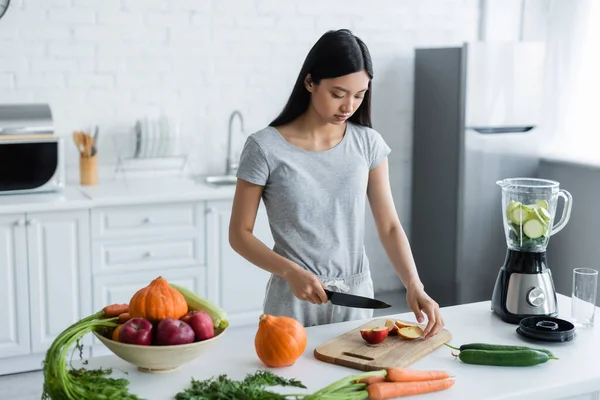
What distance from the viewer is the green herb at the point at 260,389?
148cm

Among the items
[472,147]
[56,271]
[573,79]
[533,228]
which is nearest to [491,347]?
[533,228]

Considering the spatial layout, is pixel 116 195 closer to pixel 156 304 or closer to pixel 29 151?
pixel 29 151

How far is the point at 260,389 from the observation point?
1527 millimetres

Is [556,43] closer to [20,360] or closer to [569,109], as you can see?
[569,109]

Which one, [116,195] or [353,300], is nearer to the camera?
[353,300]

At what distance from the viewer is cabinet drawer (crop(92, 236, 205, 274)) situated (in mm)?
3631

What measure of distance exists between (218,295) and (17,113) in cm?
128

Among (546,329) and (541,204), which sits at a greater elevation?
(541,204)

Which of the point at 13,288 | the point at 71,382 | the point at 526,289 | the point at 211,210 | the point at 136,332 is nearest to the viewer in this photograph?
the point at 71,382

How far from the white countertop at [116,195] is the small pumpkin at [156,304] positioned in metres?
1.95

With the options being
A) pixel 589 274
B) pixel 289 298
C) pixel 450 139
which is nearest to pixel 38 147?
pixel 289 298

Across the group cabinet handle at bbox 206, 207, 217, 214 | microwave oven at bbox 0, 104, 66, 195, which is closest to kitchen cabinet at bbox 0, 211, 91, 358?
microwave oven at bbox 0, 104, 66, 195

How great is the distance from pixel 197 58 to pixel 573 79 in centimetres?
213

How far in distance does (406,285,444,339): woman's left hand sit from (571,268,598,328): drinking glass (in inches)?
16.4
